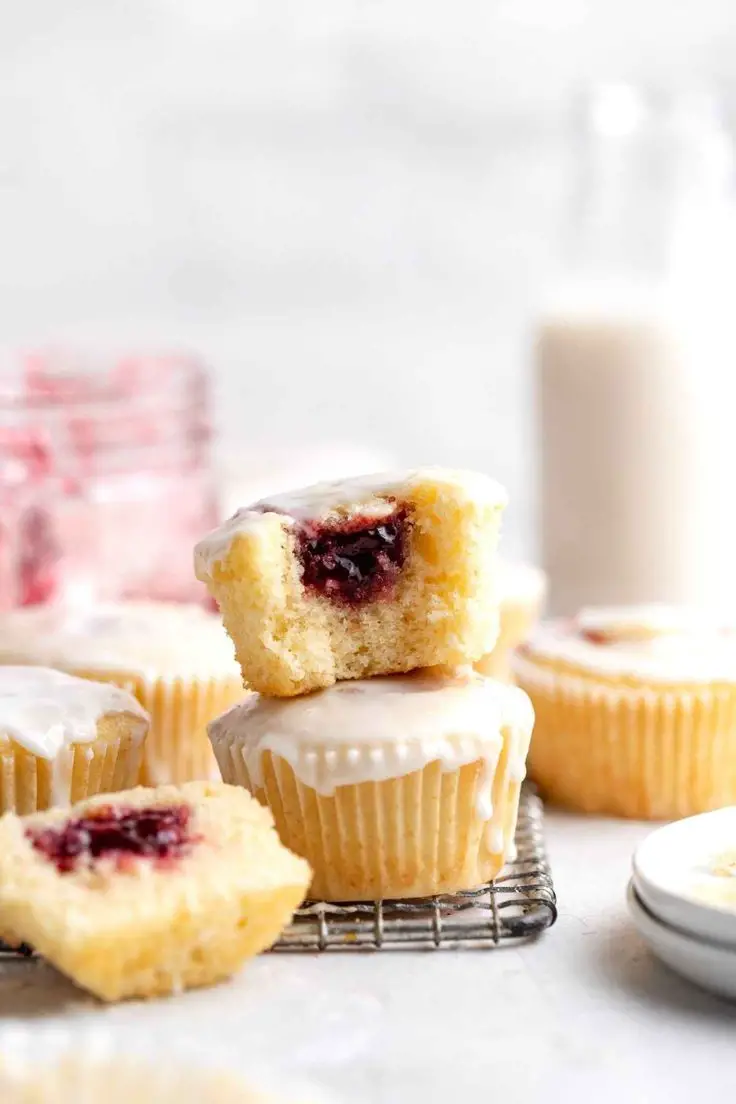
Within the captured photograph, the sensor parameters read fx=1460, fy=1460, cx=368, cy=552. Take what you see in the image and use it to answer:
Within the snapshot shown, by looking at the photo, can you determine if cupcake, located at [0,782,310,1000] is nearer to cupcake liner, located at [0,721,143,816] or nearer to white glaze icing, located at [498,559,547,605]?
cupcake liner, located at [0,721,143,816]

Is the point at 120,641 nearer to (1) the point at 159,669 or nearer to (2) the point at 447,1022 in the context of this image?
(1) the point at 159,669

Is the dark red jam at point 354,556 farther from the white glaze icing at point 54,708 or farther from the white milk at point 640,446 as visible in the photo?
the white milk at point 640,446

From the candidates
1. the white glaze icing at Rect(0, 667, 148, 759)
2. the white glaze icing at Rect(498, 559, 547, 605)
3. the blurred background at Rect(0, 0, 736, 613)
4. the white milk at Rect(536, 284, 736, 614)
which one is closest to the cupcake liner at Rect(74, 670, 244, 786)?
the white glaze icing at Rect(0, 667, 148, 759)

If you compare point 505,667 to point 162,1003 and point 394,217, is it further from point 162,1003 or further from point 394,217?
point 394,217

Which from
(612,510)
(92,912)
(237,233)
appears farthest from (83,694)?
(237,233)

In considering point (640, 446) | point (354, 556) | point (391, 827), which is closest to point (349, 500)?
point (354, 556)
